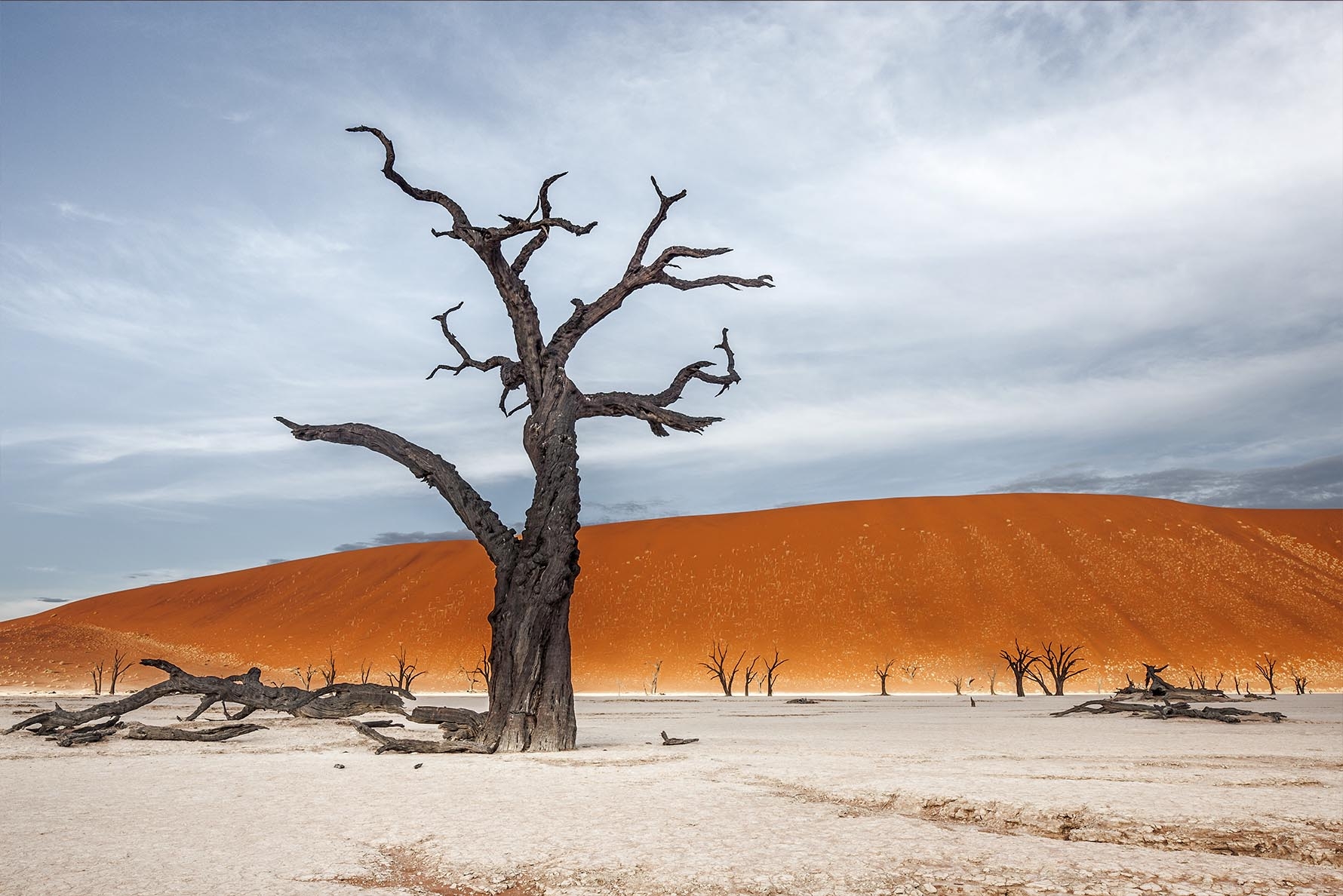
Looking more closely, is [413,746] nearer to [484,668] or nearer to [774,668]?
[774,668]

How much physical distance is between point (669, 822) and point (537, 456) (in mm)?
6023

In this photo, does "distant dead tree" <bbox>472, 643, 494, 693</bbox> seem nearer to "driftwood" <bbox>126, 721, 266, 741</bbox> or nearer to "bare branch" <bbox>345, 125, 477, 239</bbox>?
"driftwood" <bbox>126, 721, 266, 741</bbox>

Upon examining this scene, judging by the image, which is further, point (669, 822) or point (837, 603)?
point (837, 603)

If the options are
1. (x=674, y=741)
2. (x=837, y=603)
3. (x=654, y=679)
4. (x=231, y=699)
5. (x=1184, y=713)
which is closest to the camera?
(x=674, y=741)

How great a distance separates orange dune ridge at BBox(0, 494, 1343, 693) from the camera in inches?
1970

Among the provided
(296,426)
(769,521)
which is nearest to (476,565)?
(769,521)

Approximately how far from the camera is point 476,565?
7475cm

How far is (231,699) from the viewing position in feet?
38.1

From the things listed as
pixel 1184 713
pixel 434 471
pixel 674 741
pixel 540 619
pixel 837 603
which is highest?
pixel 837 603

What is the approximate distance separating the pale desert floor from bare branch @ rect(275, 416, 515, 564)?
99.5 inches

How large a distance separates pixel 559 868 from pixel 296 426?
8306 millimetres

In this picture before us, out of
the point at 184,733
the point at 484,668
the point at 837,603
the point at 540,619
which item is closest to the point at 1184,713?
the point at 540,619

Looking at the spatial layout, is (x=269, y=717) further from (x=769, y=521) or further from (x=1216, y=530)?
(x=1216, y=530)

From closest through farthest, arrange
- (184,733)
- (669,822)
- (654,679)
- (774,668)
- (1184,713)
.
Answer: (669,822), (184,733), (1184,713), (774,668), (654,679)
